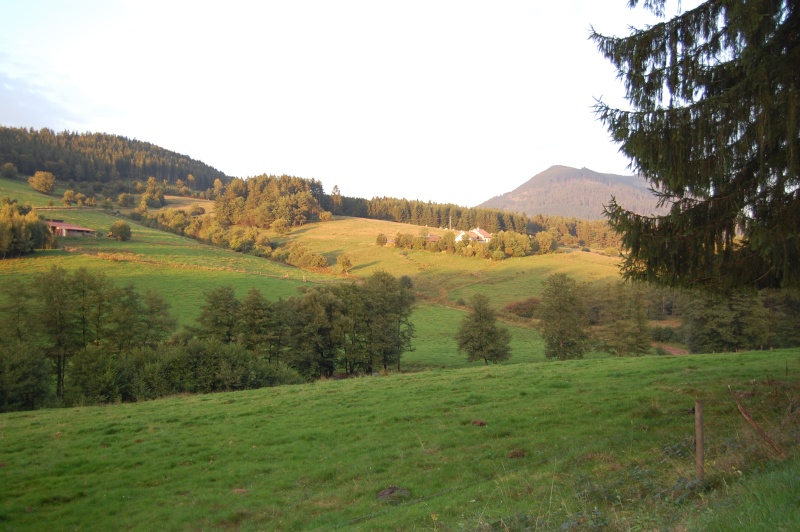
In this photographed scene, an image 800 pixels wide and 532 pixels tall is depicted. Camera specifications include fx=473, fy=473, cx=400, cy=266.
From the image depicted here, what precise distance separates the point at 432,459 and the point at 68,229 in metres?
90.8

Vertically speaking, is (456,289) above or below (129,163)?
below

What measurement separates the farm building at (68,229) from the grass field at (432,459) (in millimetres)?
73137

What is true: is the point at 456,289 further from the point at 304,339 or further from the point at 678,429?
the point at 678,429

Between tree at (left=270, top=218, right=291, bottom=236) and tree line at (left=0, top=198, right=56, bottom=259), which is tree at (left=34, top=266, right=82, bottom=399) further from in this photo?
tree at (left=270, top=218, right=291, bottom=236)

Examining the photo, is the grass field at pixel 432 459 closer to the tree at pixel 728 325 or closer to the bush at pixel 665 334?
the tree at pixel 728 325

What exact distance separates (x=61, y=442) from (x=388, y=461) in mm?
10777

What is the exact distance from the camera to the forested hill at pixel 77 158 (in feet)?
462

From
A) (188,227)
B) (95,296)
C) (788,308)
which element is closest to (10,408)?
(95,296)

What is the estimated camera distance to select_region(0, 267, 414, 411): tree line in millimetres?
27328

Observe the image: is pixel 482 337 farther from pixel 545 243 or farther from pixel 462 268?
pixel 545 243

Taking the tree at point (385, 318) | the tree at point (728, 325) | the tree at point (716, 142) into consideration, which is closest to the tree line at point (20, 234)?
the tree at point (385, 318)

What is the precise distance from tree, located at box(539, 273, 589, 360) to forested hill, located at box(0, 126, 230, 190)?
509 ft

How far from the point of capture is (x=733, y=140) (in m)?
8.83

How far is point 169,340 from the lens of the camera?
1457 inches
